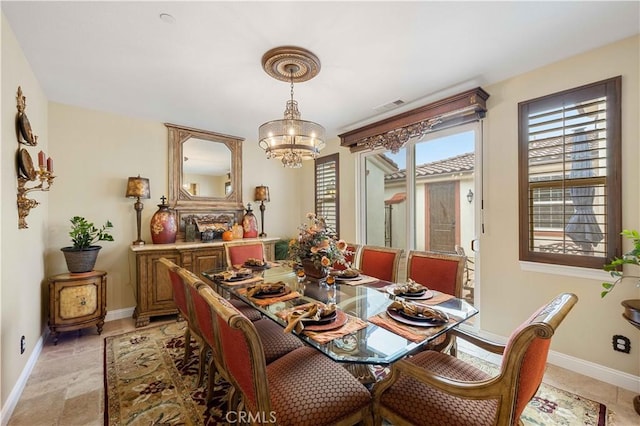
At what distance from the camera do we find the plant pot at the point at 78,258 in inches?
113

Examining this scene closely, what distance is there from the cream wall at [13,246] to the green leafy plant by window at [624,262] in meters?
4.14

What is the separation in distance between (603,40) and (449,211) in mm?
1909

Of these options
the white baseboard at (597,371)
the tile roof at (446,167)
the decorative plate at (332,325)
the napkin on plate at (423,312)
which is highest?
the tile roof at (446,167)

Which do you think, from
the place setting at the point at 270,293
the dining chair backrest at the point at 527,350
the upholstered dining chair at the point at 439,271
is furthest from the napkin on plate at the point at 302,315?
the upholstered dining chair at the point at 439,271

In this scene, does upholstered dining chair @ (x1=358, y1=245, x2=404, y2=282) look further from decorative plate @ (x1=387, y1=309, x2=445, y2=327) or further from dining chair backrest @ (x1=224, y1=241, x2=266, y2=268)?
dining chair backrest @ (x1=224, y1=241, x2=266, y2=268)

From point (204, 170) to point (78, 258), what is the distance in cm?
192

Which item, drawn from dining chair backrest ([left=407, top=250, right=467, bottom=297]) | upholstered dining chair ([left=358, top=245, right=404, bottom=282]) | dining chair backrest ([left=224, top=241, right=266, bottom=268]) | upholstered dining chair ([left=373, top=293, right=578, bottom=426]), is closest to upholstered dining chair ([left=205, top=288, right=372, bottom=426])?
upholstered dining chair ([left=373, top=293, right=578, bottom=426])

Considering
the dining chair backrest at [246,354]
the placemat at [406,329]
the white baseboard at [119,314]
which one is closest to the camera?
the dining chair backrest at [246,354]

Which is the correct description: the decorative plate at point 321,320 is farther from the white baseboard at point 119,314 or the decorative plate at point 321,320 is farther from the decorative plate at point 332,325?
the white baseboard at point 119,314

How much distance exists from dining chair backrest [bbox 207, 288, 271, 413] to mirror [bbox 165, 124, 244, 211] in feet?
10.5

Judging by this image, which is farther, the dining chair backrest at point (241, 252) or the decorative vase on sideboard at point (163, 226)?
the decorative vase on sideboard at point (163, 226)

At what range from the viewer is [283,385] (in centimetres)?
134

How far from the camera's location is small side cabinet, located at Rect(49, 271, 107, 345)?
8.94 feet

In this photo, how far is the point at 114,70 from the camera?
2.46 metres
